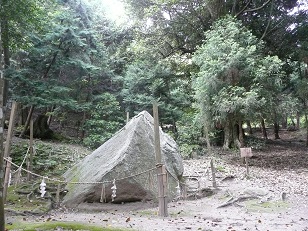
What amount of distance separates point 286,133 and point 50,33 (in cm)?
2835

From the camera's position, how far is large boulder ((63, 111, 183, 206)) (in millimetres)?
7812

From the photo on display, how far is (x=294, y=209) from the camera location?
7234mm

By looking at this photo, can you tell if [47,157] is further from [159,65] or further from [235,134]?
[235,134]

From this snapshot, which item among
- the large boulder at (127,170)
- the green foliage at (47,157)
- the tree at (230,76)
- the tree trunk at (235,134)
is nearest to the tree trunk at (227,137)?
the tree trunk at (235,134)

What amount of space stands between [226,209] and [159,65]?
37.7 ft

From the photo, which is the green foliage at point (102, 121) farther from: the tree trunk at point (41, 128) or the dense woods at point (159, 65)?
the tree trunk at point (41, 128)

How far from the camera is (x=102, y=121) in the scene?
1596 centimetres

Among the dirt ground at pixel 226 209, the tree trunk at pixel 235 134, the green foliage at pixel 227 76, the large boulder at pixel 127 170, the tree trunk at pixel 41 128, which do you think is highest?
the green foliage at pixel 227 76

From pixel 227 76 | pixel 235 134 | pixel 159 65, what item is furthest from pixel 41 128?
pixel 235 134

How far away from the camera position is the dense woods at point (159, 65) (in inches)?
523

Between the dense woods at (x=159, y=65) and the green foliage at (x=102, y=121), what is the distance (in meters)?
0.06

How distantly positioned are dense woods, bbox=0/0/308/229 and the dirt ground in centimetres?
215

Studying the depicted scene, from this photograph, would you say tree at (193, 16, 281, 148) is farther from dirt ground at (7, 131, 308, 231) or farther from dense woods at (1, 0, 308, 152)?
dirt ground at (7, 131, 308, 231)

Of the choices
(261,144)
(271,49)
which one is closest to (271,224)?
(261,144)
